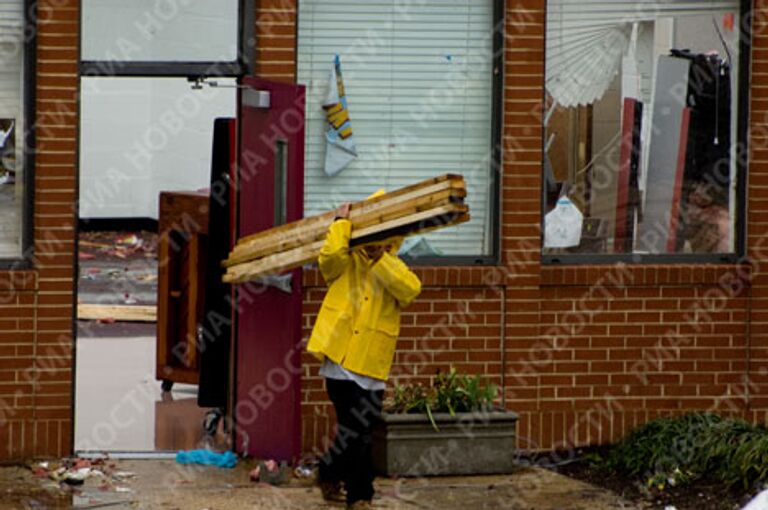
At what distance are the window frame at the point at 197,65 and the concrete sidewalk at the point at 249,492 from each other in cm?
236

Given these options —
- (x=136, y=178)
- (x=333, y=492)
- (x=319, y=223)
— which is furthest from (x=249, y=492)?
(x=136, y=178)

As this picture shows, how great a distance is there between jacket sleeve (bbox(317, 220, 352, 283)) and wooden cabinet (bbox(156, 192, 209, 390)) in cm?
387

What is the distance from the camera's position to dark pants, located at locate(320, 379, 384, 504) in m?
10.1

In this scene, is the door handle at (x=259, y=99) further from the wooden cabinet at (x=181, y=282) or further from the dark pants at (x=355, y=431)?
the wooden cabinet at (x=181, y=282)

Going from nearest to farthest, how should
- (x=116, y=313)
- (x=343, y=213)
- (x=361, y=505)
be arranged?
(x=343, y=213) → (x=361, y=505) → (x=116, y=313)

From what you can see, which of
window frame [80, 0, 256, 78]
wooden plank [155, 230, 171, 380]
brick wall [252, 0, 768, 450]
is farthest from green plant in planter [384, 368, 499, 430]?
wooden plank [155, 230, 171, 380]

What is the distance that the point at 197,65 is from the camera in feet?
37.8

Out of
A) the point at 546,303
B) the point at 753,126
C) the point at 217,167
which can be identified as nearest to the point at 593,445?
the point at 546,303

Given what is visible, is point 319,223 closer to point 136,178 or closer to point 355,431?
point 355,431

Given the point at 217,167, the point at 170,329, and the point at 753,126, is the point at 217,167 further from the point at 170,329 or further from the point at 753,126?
the point at 753,126

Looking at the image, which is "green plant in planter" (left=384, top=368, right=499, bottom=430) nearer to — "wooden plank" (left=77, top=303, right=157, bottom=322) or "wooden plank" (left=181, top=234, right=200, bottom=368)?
"wooden plank" (left=181, top=234, right=200, bottom=368)

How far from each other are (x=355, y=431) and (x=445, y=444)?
1.17 meters

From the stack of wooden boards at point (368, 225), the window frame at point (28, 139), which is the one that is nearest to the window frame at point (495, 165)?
the stack of wooden boards at point (368, 225)

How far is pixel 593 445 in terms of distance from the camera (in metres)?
12.1
